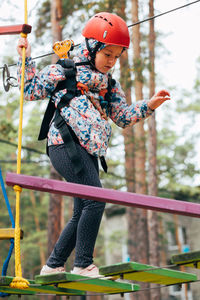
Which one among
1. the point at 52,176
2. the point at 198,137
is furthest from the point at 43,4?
the point at 198,137

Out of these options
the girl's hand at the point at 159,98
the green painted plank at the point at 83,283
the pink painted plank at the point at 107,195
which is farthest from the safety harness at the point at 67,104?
the green painted plank at the point at 83,283

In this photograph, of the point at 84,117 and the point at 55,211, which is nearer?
the point at 84,117

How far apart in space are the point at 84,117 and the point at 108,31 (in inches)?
23.2

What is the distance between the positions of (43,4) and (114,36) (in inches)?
514

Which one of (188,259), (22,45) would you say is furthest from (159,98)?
(188,259)

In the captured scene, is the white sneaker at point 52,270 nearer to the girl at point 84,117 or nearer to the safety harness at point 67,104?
the girl at point 84,117

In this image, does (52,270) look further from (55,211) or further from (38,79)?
(55,211)

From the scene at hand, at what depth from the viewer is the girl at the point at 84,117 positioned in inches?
140

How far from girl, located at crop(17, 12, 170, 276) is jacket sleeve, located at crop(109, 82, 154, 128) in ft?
0.27

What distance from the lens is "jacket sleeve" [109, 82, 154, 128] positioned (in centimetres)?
386

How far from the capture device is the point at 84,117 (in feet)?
11.8

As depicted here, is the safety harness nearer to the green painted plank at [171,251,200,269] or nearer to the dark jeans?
the dark jeans

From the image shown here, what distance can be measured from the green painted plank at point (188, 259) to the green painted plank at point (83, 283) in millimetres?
388

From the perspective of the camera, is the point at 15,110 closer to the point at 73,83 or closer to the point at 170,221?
the point at 170,221
